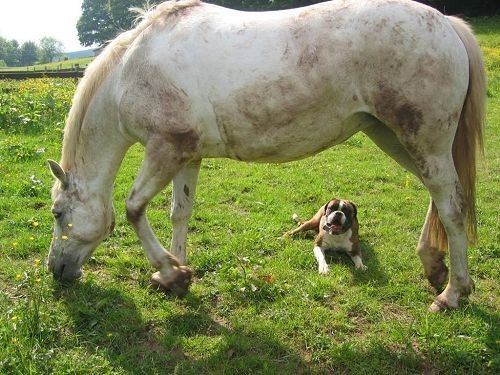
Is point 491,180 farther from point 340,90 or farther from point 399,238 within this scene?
point 340,90

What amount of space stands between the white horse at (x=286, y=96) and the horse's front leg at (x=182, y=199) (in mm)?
598

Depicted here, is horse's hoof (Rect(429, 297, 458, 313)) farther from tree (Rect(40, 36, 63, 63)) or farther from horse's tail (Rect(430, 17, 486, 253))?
tree (Rect(40, 36, 63, 63))

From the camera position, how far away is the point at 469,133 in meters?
3.77

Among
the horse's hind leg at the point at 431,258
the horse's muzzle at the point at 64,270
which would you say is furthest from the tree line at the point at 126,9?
the horse's hind leg at the point at 431,258

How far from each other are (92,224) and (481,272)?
11.4ft

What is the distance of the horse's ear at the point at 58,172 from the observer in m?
3.91

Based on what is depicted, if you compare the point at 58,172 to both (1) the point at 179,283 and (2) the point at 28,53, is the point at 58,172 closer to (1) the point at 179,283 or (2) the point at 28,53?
(1) the point at 179,283

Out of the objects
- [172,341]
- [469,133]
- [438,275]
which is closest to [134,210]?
[172,341]

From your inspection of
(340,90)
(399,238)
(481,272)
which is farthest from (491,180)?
(340,90)

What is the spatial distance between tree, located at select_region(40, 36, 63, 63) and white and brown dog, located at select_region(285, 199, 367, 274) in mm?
142009

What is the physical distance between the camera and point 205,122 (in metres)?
3.56

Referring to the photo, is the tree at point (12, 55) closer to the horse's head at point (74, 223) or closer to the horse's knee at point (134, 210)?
the horse's head at point (74, 223)

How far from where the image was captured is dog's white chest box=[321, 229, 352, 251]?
16.3ft

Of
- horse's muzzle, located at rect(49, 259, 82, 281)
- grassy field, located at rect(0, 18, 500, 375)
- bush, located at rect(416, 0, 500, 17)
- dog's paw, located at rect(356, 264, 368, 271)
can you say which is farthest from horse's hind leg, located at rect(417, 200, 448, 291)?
bush, located at rect(416, 0, 500, 17)
